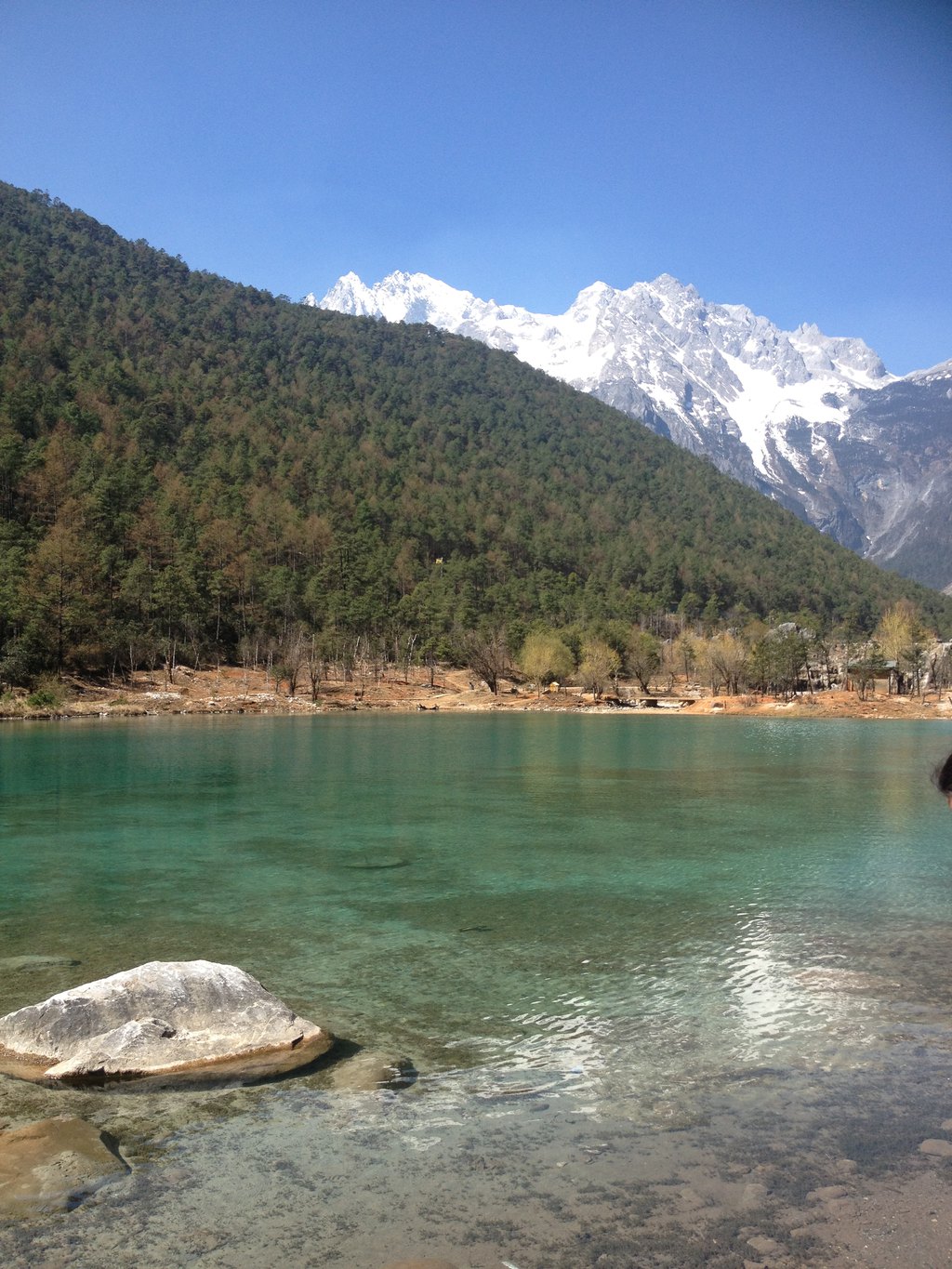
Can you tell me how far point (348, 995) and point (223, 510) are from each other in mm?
107233

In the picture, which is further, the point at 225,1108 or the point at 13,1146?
the point at 225,1108

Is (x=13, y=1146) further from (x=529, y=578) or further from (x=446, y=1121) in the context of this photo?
(x=529, y=578)

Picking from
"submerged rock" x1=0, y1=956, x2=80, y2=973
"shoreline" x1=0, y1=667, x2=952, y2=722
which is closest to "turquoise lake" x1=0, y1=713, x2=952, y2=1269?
"submerged rock" x1=0, y1=956, x2=80, y2=973

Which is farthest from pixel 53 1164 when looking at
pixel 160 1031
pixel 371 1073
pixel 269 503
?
pixel 269 503

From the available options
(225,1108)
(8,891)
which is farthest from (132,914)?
→ (225,1108)

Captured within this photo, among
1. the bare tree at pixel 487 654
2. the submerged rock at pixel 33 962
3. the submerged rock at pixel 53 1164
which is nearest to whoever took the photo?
the submerged rock at pixel 53 1164

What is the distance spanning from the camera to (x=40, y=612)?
65.3 metres

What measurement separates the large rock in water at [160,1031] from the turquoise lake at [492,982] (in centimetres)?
38

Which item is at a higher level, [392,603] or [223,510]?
[223,510]

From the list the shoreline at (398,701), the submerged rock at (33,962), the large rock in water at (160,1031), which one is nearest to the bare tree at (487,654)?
the shoreline at (398,701)

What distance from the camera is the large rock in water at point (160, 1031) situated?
22.3 ft

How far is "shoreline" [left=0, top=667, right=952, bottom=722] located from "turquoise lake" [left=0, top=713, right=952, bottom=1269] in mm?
42827

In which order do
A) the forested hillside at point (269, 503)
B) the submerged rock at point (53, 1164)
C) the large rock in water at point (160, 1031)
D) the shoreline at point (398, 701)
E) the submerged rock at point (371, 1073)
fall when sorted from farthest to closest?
the forested hillside at point (269, 503) → the shoreline at point (398, 701) → the large rock in water at point (160, 1031) → the submerged rock at point (371, 1073) → the submerged rock at point (53, 1164)

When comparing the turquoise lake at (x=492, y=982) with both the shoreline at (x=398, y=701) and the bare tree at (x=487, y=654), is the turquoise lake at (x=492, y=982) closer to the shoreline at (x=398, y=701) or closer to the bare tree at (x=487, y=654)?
the shoreline at (x=398, y=701)
